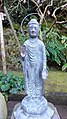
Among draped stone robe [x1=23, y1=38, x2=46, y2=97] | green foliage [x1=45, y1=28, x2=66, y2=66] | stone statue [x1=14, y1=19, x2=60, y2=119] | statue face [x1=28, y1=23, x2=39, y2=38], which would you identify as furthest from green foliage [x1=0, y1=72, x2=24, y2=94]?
statue face [x1=28, y1=23, x2=39, y2=38]

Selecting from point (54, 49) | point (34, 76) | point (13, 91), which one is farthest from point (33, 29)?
point (54, 49)

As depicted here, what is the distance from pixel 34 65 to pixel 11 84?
1710 millimetres

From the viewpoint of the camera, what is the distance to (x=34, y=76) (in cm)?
222

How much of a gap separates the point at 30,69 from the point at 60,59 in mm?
2532

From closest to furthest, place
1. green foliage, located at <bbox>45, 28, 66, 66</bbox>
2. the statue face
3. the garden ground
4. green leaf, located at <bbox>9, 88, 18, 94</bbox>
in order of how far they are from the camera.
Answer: the statue face < the garden ground < green leaf, located at <bbox>9, 88, 18, 94</bbox> < green foliage, located at <bbox>45, 28, 66, 66</bbox>

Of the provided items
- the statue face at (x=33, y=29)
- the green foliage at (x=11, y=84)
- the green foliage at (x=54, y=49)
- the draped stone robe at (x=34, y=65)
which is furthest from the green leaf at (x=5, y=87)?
the statue face at (x=33, y=29)

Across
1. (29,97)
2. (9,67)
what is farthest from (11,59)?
(29,97)

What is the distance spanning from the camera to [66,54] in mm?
4699

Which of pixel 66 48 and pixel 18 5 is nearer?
pixel 66 48

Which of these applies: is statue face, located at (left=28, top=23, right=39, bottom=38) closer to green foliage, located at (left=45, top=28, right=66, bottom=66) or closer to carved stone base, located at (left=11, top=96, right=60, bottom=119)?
carved stone base, located at (left=11, top=96, right=60, bottom=119)

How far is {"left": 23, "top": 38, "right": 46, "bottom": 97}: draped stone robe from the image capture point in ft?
7.11

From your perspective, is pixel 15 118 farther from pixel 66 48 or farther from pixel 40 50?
pixel 66 48

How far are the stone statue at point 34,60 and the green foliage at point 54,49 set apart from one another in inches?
89.7

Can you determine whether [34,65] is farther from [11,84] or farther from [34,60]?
[11,84]
